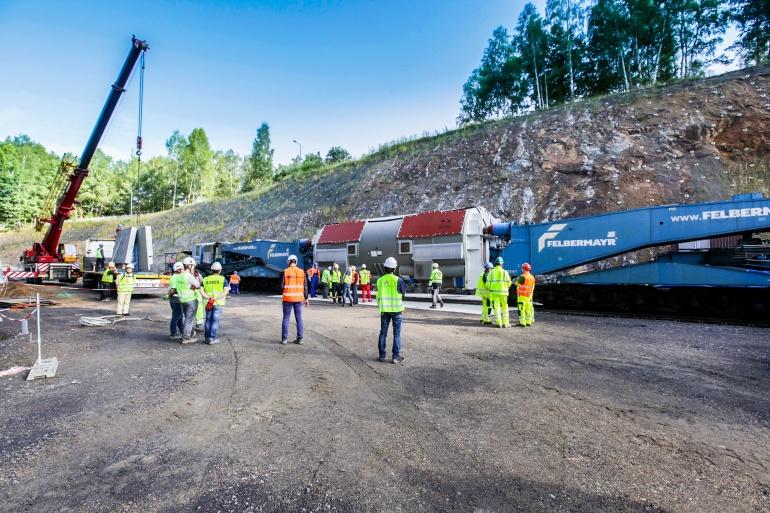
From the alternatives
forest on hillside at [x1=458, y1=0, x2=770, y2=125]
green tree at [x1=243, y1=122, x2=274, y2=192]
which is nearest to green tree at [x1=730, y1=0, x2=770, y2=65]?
forest on hillside at [x1=458, y1=0, x2=770, y2=125]

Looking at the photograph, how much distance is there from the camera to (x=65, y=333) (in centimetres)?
→ 866

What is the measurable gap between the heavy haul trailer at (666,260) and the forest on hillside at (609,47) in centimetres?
2419

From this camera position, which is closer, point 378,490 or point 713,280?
point 378,490

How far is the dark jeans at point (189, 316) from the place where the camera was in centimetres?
774

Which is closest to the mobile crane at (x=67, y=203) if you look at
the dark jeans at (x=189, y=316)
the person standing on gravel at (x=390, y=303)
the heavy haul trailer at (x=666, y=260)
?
the dark jeans at (x=189, y=316)

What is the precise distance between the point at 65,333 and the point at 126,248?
315 inches

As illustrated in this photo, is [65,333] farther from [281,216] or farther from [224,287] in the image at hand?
[281,216]

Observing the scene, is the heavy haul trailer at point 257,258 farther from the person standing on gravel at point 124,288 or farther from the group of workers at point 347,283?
the person standing on gravel at point 124,288

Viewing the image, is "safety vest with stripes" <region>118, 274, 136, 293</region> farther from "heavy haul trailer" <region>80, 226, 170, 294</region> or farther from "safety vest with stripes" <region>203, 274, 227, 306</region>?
"safety vest with stripes" <region>203, 274, 227, 306</region>

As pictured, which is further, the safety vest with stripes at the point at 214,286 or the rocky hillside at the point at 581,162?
the rocky hillside at the point at 581,162

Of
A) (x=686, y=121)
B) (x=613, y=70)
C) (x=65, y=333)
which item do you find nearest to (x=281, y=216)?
(x=65, y=333)

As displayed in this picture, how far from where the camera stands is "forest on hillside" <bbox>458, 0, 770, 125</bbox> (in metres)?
30.9

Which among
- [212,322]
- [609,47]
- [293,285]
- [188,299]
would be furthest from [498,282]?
[609,47]

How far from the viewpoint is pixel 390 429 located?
370 centimetres
